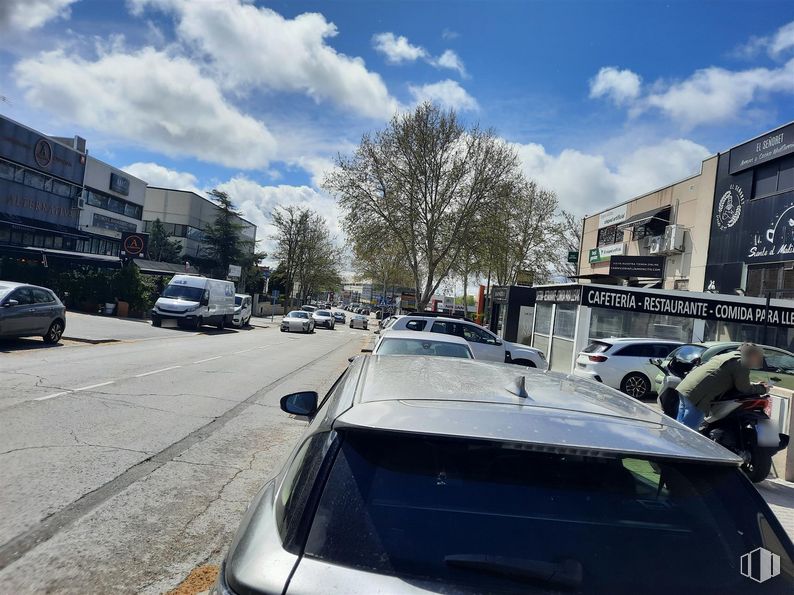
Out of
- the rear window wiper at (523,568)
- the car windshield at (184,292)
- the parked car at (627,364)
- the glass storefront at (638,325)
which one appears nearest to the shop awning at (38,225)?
the car windshield at (184,292)

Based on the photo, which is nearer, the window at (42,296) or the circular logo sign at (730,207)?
the window at (42,296)

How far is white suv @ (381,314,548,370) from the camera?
55.0 feet

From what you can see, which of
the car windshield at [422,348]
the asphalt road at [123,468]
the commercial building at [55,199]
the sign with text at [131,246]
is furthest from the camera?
the commercial building at [55,199]

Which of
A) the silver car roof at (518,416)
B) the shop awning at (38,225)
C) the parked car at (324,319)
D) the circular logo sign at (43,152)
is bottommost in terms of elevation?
the parked car at (324,319)

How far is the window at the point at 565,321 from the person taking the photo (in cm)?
1977

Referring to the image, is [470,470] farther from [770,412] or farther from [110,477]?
[770,412]

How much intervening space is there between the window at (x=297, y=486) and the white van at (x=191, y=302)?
27186 mm

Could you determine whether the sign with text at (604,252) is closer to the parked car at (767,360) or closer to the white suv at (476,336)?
the white suv at (476,336)

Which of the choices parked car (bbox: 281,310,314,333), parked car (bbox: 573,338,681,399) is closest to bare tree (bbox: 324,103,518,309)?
parked car (bbox: 281,310,314,333)

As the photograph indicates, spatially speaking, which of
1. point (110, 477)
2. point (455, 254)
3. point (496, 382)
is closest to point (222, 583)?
point (496, 382)

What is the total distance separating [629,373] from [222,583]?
582 inches

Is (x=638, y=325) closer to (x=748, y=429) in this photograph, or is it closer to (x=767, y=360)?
(x=767, y=360)

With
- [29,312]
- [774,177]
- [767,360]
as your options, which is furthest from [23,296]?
[774,177]

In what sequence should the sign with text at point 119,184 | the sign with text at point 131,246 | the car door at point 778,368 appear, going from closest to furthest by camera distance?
the car door at point 778,368, the sign with text at point 131,246, the sign with text at point 119,184
